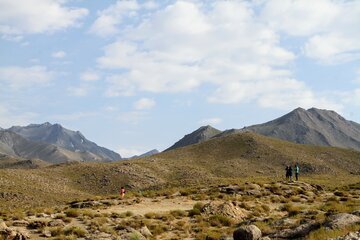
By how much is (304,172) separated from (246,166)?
1584cm

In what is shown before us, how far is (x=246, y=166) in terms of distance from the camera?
375ft

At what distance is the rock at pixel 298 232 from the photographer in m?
18.0

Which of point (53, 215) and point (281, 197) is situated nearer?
point (53, 215)

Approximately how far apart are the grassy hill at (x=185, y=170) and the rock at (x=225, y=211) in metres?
36.1

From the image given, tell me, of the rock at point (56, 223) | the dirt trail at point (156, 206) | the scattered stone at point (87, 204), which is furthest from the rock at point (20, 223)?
the scattered stone at point (87, 204)

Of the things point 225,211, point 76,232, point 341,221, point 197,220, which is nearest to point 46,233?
point 76,232

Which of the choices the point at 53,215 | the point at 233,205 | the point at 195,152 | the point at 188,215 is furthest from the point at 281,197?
the point at 195,152

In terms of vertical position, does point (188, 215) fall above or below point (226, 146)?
below

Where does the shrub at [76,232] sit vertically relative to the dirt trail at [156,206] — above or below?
below

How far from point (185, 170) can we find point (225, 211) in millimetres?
75327

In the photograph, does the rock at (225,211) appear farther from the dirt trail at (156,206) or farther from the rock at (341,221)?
the rock at (341,221)

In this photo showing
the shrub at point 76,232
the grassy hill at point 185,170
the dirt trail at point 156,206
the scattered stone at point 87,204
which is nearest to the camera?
the shrub at point 76,232

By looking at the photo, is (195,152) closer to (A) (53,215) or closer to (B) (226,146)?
(B) (226,146)

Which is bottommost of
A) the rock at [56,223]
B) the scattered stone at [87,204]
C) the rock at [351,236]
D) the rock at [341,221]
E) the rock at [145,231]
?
the rock at [145,231]
